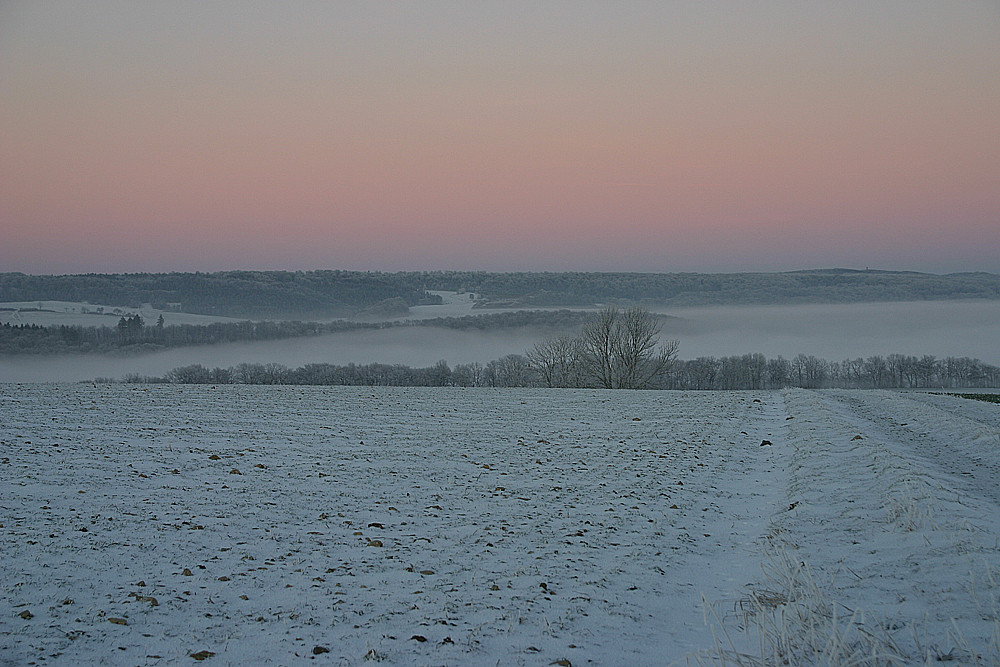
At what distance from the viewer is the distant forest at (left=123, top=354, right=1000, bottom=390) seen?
206 feet

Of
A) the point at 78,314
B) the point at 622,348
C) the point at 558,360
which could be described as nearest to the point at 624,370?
the point at 622,348

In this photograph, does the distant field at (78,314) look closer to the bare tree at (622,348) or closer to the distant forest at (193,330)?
the distant forest at (193,330)

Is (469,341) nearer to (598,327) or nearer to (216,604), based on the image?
(598,327)

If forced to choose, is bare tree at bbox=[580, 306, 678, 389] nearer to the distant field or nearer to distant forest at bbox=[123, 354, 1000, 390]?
distant forest at bbox=[123, 354, 1000, 390]

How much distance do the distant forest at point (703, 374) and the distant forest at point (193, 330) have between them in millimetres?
9973

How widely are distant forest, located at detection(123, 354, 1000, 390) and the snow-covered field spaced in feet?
127

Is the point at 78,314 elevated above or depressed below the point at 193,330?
above

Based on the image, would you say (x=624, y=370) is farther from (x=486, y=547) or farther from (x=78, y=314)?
(x=78, y=314)

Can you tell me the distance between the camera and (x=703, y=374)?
3265 inches

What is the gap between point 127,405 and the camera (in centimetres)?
2008

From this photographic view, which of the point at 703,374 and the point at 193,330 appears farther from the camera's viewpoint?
the point at 193,330

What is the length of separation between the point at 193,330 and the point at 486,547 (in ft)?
365

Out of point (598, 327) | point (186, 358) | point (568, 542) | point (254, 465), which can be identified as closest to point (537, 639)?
point (568, 542)

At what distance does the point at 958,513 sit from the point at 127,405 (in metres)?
20.9
